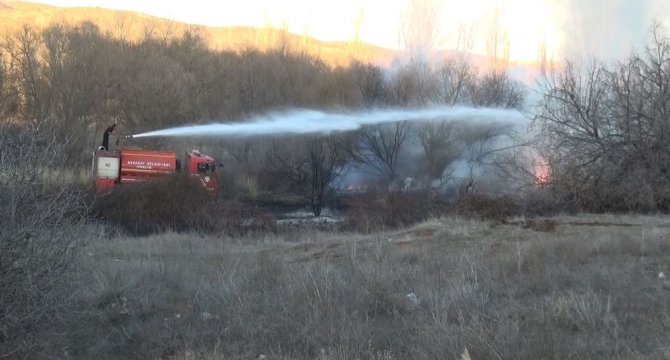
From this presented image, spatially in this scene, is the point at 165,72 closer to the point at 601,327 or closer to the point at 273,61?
the point at 273,61

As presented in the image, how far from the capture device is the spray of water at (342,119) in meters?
25.8

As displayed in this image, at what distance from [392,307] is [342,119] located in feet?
74.8

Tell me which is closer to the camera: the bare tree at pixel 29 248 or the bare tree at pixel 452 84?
the bare tree at pixel 29 248

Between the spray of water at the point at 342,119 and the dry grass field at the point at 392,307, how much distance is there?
16.4 meters

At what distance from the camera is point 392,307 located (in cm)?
641

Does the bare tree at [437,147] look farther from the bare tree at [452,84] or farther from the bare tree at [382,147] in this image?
the bare tree at [452,84]

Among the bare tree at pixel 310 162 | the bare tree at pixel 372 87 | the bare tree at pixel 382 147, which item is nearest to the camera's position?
the bare tree at pixel 310 162

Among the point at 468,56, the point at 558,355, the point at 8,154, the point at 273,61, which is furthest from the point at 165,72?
the point at 558,355

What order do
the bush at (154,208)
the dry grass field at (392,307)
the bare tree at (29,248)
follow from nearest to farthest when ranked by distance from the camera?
1. the bare tree at (29,248)
2. the dry grass field at (392,307)
3. the bush at (154,208)

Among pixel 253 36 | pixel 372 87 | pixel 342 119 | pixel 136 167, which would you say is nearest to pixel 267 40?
pixel 253 36

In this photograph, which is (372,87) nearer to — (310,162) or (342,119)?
A: (342,119)

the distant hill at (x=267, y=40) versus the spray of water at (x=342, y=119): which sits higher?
the distant hill at (x=267, y=40)

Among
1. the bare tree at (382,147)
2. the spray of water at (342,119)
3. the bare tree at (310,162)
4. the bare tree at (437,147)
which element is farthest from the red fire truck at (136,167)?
the bare tree at (437,147)

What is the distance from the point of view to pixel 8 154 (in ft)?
16.2
